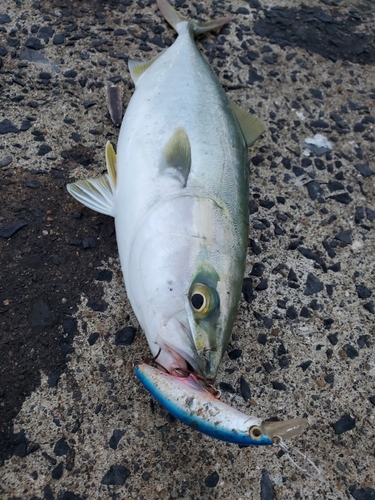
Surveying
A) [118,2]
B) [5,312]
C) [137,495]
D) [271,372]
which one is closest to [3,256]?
[5,312]

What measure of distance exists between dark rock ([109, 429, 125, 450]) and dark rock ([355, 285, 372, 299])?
1.53 m

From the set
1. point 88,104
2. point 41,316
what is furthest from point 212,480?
point 88,104

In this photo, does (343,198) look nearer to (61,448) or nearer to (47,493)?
(61,448)

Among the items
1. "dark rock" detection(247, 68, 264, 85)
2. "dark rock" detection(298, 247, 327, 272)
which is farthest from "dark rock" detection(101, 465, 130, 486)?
"dark rock" detection(247, 68, 264, 85)

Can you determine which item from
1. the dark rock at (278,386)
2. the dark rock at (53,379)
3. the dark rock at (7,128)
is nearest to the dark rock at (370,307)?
the dark rock at (278,386)

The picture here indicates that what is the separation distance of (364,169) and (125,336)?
2051mm

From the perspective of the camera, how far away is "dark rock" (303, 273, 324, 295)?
2.59 meters

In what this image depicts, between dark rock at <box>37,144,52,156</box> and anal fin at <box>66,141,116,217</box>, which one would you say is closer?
anal fin at <box>66,141,116,217</box>

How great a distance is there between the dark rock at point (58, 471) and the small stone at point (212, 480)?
0.62 meters

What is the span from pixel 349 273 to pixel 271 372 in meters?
0.83

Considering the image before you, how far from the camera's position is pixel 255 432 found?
4.84ft

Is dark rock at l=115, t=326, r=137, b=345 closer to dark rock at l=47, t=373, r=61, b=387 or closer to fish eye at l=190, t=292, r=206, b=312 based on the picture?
dark rock at l=47, t=373, r=61, b=387

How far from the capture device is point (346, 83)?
362 cm

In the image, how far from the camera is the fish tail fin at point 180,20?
3.52 meters
